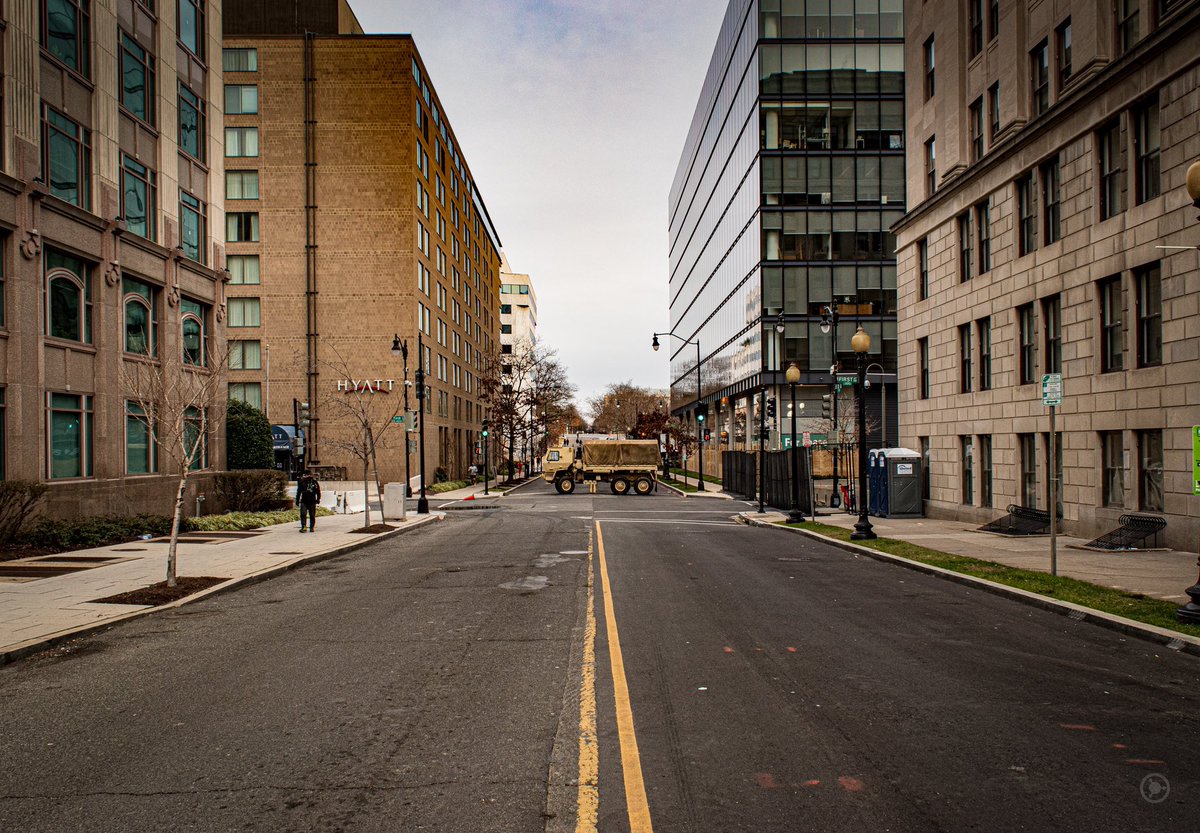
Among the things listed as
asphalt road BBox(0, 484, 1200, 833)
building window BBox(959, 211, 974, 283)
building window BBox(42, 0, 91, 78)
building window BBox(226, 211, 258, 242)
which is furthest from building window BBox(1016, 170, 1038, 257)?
building window BBox(226, 211, 258, 242)

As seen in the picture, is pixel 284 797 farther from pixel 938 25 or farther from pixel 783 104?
pixel 783 104

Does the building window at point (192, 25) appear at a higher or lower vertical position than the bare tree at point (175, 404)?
higher

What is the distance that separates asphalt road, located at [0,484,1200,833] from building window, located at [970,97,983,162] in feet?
61.1

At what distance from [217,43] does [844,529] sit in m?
27.3

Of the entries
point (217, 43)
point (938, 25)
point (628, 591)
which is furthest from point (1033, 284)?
point (217, 43)

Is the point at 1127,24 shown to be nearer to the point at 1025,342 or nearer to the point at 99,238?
the point at 1025,342

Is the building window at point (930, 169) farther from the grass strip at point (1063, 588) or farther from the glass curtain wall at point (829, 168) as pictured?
the glass curtain wall at point (829, 168)

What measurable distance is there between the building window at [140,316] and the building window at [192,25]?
8978 millimetres

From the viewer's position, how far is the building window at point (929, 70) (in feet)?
95.2

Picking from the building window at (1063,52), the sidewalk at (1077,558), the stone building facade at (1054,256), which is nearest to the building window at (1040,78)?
the stone building facade at (1054,256)

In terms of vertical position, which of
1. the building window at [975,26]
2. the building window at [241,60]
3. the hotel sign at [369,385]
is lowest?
the hotel sign at [369,385]

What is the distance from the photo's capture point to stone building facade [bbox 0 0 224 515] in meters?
19.1

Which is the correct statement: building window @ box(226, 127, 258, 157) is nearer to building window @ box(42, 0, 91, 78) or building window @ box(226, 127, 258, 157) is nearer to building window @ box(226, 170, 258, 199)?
A: building window @ box(226, 170, 258, 199)

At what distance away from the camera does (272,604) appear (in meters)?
11.8
